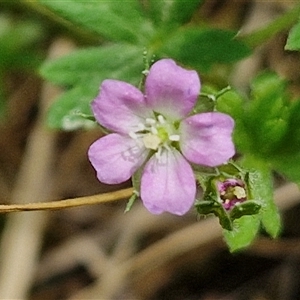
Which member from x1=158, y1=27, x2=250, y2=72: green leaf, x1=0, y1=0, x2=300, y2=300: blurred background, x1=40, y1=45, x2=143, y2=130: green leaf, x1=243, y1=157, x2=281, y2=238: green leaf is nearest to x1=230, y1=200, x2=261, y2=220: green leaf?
x1=243, y1=157, x2=281, y2=238: green leaf

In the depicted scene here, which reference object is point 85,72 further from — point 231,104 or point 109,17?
point 231,104

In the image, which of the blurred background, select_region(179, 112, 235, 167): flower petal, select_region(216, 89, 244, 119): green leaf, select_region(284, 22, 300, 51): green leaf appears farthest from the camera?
the blurred background

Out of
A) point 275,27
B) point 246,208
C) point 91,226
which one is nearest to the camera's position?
point 246,208

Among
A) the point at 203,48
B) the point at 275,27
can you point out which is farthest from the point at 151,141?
the point at 275,27

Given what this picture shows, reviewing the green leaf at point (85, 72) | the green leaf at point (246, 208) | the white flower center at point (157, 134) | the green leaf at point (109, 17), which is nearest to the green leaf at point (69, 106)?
the green leaf at point (85, 72)

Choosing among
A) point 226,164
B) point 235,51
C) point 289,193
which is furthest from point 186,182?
point 289,193

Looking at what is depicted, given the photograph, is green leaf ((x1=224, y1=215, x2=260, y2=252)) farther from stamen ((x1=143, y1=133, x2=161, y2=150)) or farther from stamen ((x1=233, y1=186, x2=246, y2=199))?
stamen ((x1=143, y1=133, x2=161, y2=150))

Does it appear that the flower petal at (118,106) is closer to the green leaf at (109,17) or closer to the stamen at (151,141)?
the stamen at (151,141)
